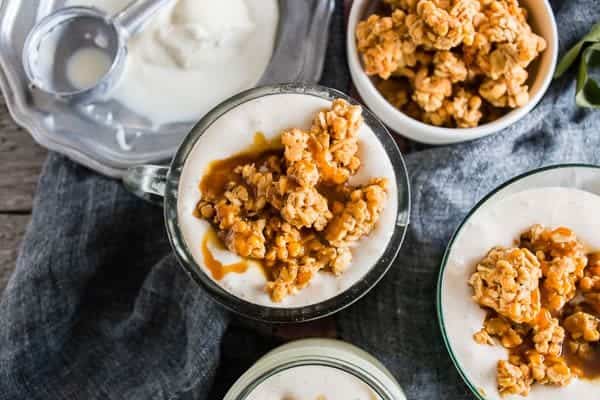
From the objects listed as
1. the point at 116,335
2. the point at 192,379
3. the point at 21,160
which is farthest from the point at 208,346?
the point at 21,160

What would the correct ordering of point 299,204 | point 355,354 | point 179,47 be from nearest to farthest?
1. point 299,204
2. point 355,354
3. point 179,47

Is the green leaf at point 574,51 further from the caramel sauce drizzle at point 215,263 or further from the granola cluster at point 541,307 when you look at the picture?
the caramel sauce drizzle at point 215,263

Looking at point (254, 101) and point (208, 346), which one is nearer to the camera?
point (254, 101)

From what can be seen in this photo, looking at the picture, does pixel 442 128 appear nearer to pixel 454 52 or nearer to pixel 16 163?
pixel 454 52

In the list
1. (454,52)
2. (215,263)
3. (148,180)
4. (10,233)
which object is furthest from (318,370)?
(10,233)

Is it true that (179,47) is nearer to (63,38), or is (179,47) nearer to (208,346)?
(63,38)

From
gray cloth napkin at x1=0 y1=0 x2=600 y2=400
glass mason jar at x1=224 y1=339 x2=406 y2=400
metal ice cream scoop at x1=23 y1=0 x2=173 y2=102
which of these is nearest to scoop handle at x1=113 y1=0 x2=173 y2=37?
metal ice cream scoop at x1=23 y1=0 x2=173 y2=102
